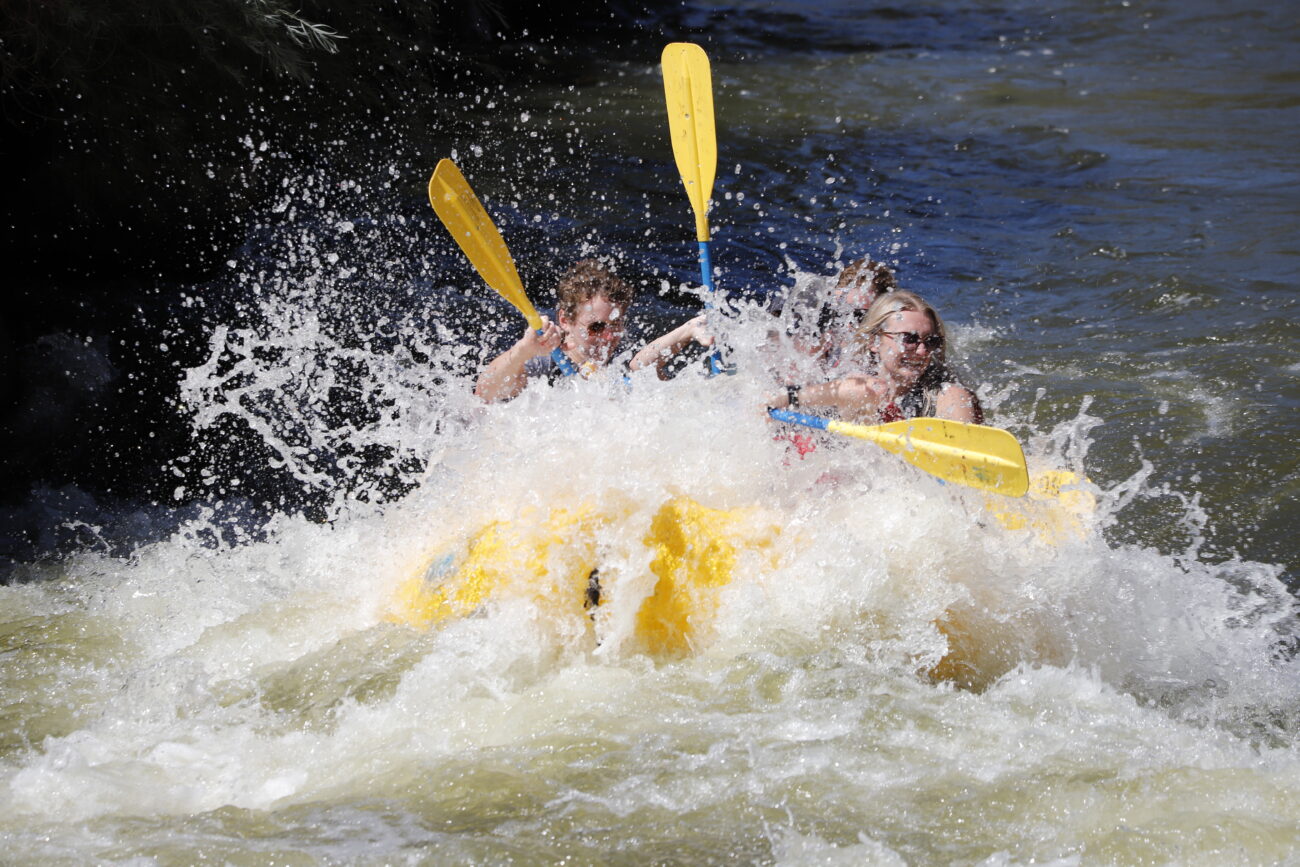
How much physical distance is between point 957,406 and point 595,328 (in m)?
1.09

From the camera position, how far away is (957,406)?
332cm

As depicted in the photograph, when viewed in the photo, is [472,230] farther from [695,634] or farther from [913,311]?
[695,634]

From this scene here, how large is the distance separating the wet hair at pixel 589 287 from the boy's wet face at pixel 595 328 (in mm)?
13

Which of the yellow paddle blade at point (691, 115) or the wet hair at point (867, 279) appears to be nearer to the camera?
the wet hair at point (867, 279)

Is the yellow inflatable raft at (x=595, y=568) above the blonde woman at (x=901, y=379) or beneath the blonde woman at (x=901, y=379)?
beneath

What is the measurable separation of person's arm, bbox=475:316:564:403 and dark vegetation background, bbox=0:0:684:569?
1491 millimetres

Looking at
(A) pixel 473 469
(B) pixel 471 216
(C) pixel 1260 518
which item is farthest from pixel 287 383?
(C) pixel 1260 518

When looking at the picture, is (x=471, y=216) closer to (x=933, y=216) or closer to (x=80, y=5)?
(x=80, y=5)

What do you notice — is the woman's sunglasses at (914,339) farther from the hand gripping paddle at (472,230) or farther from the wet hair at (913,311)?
the hand gripping paddle at (472,230)

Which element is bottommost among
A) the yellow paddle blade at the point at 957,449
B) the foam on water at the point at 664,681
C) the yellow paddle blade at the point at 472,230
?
the foam on water at the point at 664,681

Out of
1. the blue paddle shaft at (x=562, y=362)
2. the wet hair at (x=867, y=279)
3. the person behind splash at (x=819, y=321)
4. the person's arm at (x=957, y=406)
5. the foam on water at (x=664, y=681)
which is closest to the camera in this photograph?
the foam on water at (x=664, y=681)

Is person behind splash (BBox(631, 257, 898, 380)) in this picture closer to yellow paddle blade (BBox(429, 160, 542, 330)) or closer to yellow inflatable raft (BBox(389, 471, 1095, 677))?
yellow paddle blade (BBox(429, 160, 542, 330))

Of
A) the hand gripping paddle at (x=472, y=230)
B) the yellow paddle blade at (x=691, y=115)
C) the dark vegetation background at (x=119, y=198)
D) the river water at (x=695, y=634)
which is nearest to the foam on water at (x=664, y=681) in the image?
the river water at (x=695, y=634)

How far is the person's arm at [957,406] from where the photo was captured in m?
3.31
